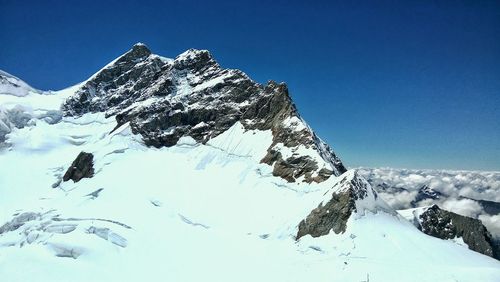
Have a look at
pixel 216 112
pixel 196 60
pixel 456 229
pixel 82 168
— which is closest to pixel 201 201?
pixel 82 168

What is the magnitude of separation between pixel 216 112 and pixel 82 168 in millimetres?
41262

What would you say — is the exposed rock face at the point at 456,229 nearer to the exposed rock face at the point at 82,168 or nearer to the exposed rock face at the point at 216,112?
the exposed rock face at the point at 216,112

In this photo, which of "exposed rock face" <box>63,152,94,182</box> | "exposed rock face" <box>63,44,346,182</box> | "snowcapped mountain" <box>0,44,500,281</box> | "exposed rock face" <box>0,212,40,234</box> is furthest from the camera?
"exposed rock face" <box>63,152,94,182</box>

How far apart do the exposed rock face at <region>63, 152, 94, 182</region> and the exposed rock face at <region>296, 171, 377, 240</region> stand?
73.0 m

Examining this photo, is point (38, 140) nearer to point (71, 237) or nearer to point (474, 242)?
point (71, 237)

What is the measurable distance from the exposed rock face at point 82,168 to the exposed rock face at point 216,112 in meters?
17.7

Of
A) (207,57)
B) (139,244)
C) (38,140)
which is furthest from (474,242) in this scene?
(38,140)

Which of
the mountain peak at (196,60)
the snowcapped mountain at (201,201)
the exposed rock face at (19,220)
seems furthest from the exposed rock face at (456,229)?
the mountain peak at (196,60)

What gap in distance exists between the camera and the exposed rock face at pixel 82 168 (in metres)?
132

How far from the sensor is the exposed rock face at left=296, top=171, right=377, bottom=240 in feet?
242

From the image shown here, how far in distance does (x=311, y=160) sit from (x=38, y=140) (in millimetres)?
123853

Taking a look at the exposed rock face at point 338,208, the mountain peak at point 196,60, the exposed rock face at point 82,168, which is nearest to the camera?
the exposed rock face at point 338,208

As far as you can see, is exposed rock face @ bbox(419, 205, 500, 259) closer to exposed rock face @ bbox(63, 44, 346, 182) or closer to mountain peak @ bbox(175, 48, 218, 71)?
exposed rock face @ bbox(63, 44, 346, 182)

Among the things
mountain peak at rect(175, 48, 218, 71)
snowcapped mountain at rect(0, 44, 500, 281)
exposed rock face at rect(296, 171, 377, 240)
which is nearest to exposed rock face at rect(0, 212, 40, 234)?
snowcapped mountain at rect(0, 44, 500, 281)
